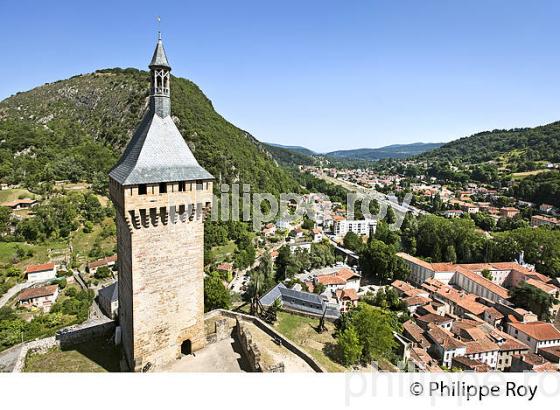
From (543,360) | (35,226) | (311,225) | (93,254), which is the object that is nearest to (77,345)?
(543,360)

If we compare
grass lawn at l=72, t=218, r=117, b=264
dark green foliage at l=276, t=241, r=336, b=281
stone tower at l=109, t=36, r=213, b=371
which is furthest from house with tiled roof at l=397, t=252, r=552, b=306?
grass lawn at l=72, t=218, r=117, b=264

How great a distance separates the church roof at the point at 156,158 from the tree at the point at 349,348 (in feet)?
42.1

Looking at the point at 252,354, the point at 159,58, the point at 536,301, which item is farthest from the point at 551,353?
the point at 159,58

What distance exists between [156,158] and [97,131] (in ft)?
262

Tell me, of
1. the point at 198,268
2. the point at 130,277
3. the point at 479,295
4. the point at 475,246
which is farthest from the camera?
the point at 475,246

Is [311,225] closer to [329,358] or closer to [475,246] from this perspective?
[475,246]

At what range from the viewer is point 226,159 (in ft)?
261

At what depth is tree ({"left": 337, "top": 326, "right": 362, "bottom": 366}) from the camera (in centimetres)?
1816

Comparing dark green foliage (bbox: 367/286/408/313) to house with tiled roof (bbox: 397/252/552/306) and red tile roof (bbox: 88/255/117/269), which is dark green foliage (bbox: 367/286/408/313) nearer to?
house with tiled roof (bbox: 397/252/552/306)

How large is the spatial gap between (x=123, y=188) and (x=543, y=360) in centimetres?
3509

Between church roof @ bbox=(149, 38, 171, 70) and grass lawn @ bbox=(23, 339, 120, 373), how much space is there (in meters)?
9.38

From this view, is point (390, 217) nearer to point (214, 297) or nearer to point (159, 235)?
point (214, 297)

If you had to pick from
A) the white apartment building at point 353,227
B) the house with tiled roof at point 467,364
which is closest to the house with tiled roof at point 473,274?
the house with tiled roof at point 467,364

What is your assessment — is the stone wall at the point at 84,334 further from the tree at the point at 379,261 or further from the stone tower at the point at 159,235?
the tree at the point at 379,261
